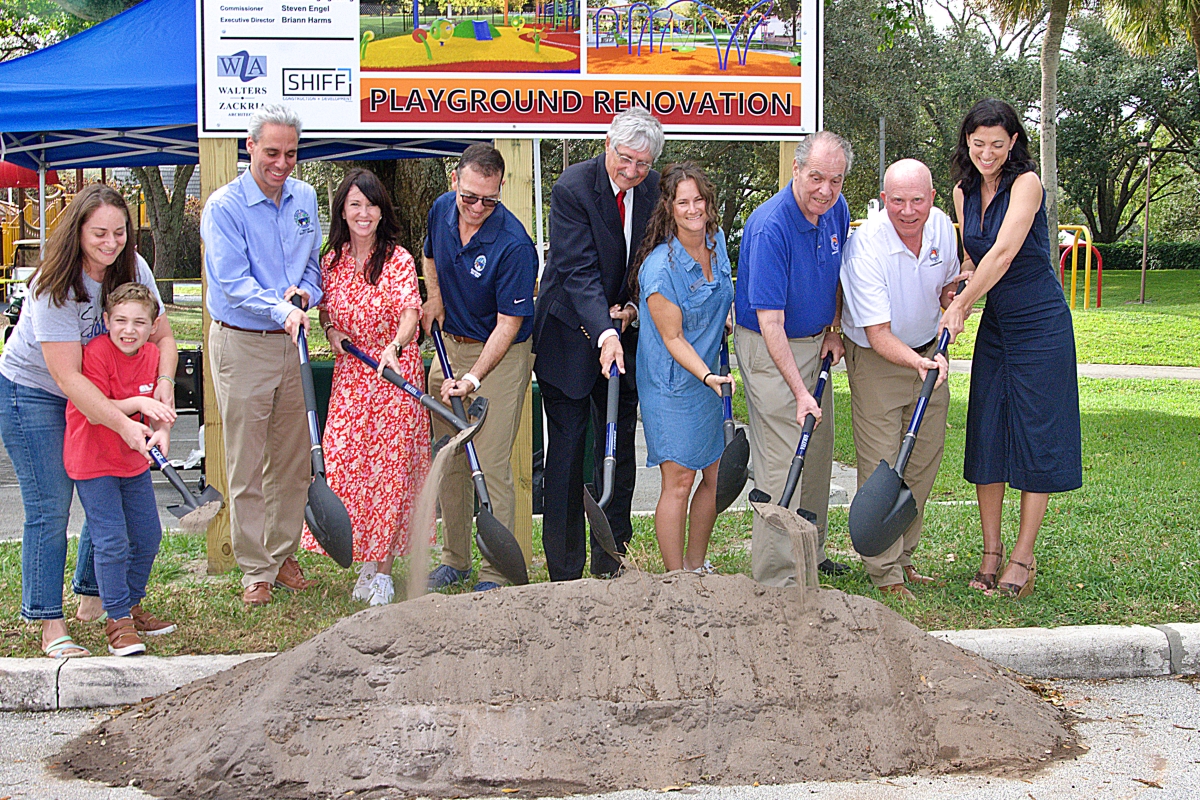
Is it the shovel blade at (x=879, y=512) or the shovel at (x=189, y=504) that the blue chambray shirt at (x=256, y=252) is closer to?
the shovel at (x=189, y=504)

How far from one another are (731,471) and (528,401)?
44.4 inches

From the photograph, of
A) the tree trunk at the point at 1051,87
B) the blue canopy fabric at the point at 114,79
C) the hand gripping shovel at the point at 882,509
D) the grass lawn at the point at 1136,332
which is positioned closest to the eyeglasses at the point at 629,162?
the hand gripping shovel at the point at 882,509

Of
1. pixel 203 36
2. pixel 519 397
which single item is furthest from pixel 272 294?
pixel 203 36

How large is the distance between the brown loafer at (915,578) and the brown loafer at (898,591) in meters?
0.19

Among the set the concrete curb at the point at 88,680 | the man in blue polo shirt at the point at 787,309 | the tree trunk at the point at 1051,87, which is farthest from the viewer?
the tree trunk at the point at 1051,87

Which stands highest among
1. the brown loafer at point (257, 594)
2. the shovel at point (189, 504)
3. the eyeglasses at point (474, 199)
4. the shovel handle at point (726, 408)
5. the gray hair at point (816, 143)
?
the gray hair at point (816, 143)

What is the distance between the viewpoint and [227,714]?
3803mm

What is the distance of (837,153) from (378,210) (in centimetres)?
202

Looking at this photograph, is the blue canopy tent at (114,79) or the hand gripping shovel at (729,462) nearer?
the hand gripping shovel at (729,462)

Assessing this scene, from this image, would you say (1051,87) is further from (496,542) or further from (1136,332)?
(496,542)

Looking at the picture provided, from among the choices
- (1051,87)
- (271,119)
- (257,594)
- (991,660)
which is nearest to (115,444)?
(257,594)

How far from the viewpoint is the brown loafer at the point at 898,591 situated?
17.4ft

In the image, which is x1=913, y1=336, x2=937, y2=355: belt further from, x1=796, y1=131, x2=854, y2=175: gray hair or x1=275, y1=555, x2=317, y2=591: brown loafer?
x1=275, y1=555, x2=317, y2=591: brown loafer

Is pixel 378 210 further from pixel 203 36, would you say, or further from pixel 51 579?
pixel 51 579
